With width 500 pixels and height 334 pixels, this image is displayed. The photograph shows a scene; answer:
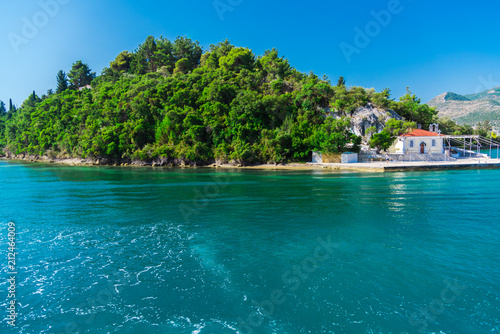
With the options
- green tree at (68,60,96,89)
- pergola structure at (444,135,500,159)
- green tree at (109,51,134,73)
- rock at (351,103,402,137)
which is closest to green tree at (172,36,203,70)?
green tree at (109,51,134,73)

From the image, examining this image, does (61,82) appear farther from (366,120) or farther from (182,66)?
(366,120)

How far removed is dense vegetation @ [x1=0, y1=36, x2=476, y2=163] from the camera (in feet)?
178

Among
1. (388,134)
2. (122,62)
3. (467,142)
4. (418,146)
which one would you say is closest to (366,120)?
(388,134)

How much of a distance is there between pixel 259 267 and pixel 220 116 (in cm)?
5150

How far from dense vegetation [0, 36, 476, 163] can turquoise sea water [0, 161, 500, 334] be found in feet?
107

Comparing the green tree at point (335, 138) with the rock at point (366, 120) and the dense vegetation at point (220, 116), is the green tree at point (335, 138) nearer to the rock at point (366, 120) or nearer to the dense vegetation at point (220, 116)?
the dense vegetation at point (220, 116)

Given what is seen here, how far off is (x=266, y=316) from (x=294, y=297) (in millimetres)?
1334

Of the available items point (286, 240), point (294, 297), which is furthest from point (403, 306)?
point (286, 240)

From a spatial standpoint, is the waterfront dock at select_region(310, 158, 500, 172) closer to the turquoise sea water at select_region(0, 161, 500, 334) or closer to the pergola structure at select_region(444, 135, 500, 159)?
the pergola structure at select_region(444, 135, 500, 159)

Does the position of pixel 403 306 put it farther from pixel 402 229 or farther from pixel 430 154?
pixel 430 154

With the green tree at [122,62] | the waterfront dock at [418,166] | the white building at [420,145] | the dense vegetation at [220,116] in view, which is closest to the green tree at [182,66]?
the dense vegetation at [220,116]

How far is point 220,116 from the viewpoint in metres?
60.3

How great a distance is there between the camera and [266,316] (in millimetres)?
8352

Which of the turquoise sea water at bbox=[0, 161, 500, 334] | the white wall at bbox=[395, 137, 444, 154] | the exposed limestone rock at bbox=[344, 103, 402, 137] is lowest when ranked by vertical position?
the turquoise sea water at bbox=[0, 161, 500, 334]
